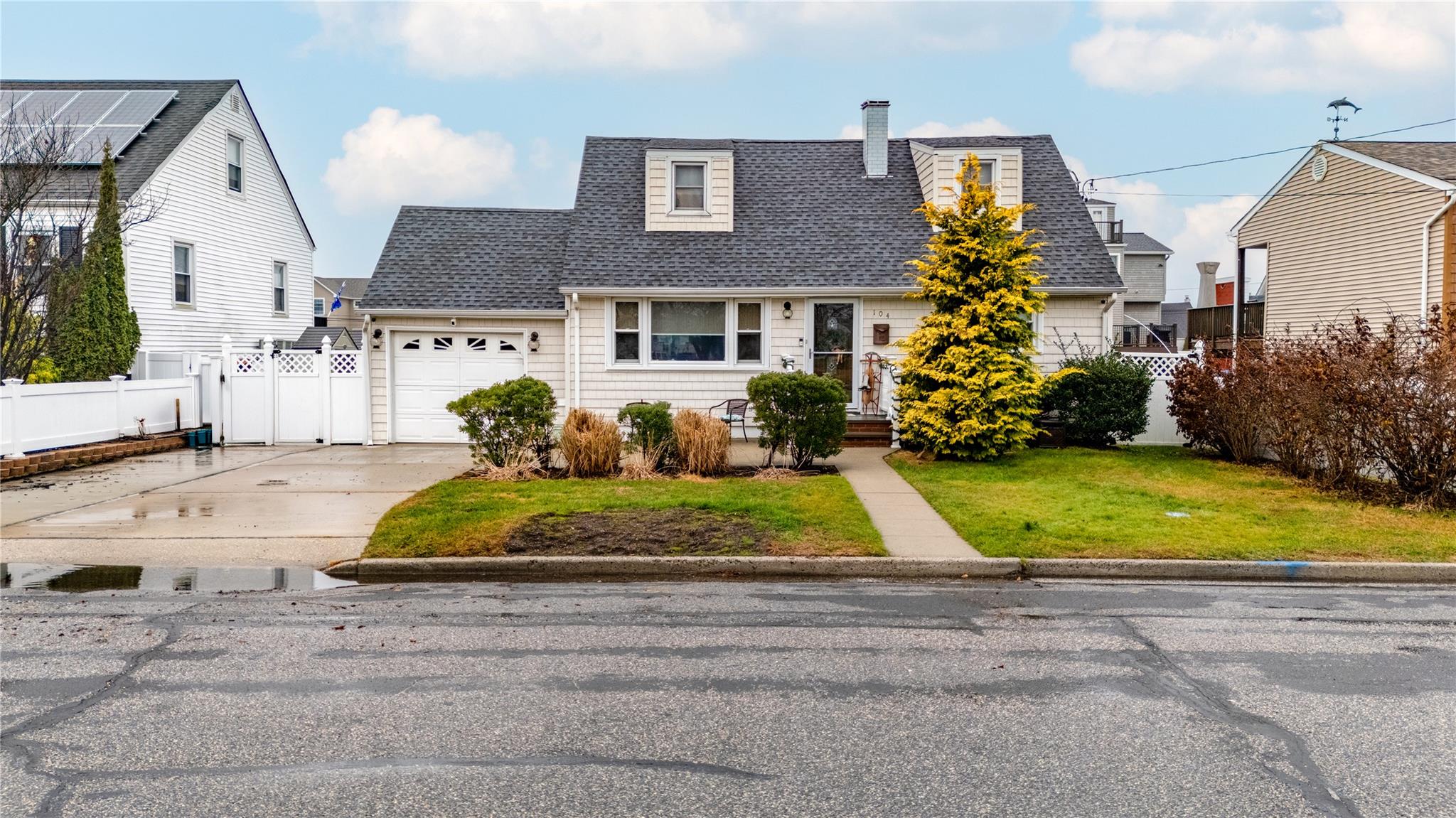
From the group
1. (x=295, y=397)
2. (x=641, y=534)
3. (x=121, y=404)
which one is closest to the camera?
(x=641, y=534)

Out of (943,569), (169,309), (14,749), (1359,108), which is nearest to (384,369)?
(169,309)

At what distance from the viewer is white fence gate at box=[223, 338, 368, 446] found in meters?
18.7

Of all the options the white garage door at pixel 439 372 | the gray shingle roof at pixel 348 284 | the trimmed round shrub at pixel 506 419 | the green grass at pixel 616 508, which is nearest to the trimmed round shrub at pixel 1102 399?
the green grass at pixel 616 508

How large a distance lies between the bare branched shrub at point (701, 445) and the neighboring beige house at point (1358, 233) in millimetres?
14007

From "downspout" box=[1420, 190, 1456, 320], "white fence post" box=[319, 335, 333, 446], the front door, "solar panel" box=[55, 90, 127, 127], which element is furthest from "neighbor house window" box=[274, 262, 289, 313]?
"downspout" box=[1420, 190, 1456, 320]

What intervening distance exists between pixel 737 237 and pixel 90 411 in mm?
11403

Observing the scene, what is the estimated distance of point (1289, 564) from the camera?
28.8 feet

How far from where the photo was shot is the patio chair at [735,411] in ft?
58.5

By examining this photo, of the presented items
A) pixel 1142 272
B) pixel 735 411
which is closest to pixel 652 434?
pixel 735 411

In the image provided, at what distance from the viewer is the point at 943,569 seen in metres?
8.82

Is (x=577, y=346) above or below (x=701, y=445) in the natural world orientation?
above

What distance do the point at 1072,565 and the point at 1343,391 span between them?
5219 mm

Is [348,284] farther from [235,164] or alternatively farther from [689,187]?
[689,187]

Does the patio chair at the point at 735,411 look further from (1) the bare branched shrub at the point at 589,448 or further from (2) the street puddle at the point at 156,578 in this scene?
(2) the street puddle at the point at 156,578
